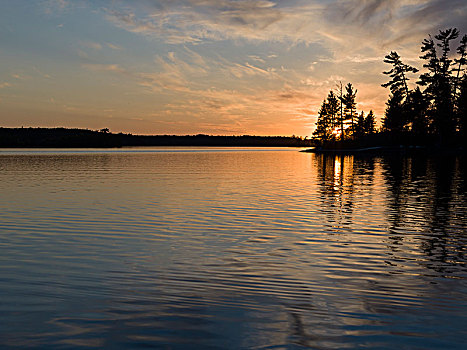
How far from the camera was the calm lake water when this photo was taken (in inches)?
232

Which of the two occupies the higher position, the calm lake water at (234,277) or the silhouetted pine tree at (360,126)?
the silhouetted pine tree at (360,126)

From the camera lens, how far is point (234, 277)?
340 inches

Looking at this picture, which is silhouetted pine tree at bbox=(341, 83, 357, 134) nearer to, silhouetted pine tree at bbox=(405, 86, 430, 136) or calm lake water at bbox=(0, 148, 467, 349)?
silhouetted pine tree at bbox=(405, 86, 430, 136)

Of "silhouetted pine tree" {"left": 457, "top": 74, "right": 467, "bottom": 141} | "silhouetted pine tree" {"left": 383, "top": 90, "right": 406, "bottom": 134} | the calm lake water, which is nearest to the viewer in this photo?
the calm lake water

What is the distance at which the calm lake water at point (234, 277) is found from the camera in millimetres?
5887

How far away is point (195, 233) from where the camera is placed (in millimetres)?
13523

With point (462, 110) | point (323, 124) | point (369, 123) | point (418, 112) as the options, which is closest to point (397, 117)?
point (418, 112)

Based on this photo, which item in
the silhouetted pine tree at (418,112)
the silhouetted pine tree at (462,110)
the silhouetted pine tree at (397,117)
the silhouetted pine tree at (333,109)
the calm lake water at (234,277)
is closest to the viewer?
the calm lake water at (234,277)

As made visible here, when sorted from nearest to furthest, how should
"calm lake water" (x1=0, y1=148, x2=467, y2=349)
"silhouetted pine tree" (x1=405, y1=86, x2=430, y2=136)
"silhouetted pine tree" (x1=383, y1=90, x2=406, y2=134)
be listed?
1. "calm lake water" (x1=0, y1=148, x2=467, y2=349)
2. "silhouetted pine tree" (x1=405, y1=86, x2=430, y2=136)
3. "silhouetted pine tree" (x1=383, y1=90, x2=406, y2=134)

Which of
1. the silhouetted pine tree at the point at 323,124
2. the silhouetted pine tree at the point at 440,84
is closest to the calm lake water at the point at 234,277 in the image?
the silhouetted pine tree at the point at 440,84

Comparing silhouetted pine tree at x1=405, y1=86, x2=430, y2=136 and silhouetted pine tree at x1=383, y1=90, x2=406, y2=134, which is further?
silhouetted pine tree at x1=383, y1=90, x2=406, y2=134

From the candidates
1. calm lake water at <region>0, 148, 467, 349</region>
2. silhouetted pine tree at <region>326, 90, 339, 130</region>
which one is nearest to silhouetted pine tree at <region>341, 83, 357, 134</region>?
silhouetted pine tree at <region>326, 90, 339, 130</region>

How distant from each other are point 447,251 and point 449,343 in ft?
20.0

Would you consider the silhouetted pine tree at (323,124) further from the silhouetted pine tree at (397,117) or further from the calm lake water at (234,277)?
the calm lake water at (234,277)
